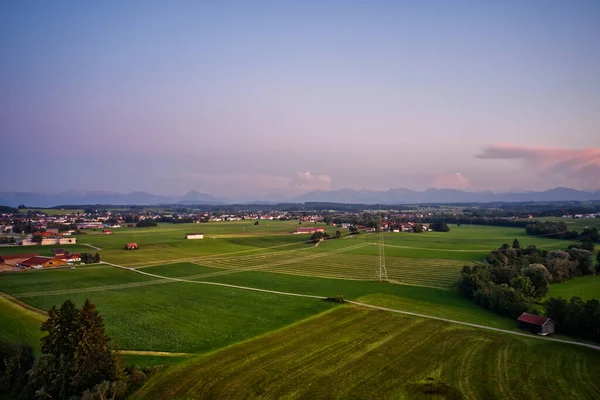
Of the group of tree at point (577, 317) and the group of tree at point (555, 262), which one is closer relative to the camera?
the group of tree at point (577, 317)

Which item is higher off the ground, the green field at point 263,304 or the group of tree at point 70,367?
the group of tree at point 70,367

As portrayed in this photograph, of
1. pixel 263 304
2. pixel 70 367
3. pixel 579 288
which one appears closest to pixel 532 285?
pixel 579 288

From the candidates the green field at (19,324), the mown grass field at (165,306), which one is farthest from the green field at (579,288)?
the green field at (19,324)

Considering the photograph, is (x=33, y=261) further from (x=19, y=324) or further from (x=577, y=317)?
(x=577, y=317)

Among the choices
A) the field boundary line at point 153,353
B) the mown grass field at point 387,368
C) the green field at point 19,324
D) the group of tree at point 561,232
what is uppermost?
the group of tree at point 561,232

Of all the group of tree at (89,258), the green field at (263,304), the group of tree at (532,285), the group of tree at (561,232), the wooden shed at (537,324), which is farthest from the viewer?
the group of tree at (561,232)

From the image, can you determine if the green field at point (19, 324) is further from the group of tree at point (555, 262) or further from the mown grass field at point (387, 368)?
the group of tree at point (555, 262)

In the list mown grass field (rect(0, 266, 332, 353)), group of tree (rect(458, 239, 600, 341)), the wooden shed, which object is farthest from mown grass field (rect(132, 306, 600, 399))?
group of tree (rect(458, 239, 600, 341))
